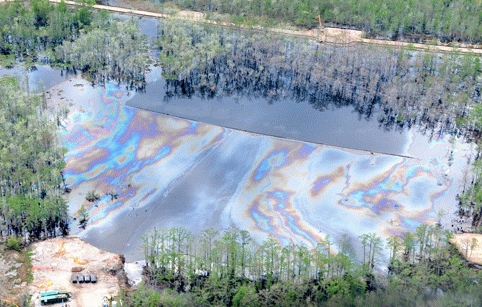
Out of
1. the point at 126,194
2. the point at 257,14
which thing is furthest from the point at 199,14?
the point at 126,194

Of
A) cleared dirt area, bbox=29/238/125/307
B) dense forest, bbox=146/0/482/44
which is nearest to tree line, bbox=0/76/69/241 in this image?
cleared dirt area, bbox=29/238/125/307

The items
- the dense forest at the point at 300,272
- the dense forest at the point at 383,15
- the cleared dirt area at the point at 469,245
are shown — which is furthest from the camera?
the dense forest at the point at 383,15

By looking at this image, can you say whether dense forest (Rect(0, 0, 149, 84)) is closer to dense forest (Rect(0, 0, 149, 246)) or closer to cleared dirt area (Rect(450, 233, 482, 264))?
dense forest (Rect(0, 0, 149, 246))

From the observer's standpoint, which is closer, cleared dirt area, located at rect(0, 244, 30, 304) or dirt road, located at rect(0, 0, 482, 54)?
cleared dirt area, located at rect(0, 244, 30, 304)

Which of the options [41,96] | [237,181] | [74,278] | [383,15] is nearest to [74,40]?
[41,96]

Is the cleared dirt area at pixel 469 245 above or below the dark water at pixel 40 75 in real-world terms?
below

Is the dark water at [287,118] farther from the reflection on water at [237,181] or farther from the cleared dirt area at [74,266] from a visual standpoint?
the cleared dirt area at [74,266]

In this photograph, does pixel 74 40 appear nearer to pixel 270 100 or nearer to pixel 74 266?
pixel 270 100

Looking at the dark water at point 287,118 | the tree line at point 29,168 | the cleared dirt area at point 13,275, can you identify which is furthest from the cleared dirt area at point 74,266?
the dark water at point 287,118
